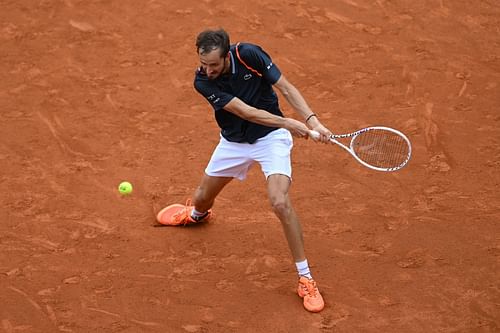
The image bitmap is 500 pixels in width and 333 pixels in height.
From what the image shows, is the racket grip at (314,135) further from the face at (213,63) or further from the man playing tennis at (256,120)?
the face at (213,63)

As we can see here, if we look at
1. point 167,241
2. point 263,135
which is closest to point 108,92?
point 167,241

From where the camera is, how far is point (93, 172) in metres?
9.30

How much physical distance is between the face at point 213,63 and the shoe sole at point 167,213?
201 cm

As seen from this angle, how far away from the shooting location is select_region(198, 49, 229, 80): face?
6691 millimetres

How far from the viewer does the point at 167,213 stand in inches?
335

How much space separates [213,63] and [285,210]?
4.43 feet

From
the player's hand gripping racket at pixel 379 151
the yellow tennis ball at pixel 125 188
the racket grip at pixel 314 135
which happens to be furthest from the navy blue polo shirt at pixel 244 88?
the yellow tennis ball at pixel 125 188

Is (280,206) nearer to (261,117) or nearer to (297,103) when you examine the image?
(261,117)

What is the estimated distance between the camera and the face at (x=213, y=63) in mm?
6691

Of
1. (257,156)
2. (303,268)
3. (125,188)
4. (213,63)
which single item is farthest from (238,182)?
(213,63)

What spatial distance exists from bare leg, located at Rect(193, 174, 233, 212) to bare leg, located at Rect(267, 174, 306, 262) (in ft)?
2.68

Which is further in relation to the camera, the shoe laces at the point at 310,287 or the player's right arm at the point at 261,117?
the shoe laces at the point at 310,287

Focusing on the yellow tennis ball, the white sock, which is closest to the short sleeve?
the white sock

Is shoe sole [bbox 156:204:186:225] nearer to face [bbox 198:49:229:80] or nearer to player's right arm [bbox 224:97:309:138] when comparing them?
player's right arm [bbox 224:97:309:138]
